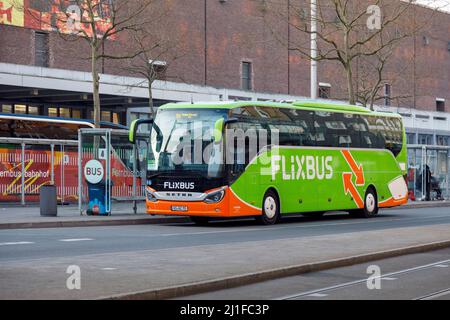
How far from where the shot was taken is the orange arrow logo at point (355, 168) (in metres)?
31.2

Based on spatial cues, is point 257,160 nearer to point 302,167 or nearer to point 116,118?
point 302,167

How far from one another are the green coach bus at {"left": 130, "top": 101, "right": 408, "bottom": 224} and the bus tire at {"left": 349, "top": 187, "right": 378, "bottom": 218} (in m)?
0.29

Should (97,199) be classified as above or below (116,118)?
below

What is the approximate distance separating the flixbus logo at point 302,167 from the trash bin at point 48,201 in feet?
21.0

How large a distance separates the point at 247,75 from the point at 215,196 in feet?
130

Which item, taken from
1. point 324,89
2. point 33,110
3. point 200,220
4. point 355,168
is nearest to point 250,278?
point 200,220

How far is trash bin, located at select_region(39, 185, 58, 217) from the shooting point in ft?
90.2

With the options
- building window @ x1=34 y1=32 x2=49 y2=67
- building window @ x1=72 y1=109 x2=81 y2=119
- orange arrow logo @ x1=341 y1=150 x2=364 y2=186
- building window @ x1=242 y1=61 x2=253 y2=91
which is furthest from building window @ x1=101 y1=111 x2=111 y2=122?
orange arrow logo @ x1=341 y1=150 x2=364 y2=186

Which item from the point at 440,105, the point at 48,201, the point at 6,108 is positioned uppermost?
the point at 440,105

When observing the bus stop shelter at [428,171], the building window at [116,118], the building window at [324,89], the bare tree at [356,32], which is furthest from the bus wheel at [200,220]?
the building window at [324,89]

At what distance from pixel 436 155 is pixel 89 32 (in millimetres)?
18738

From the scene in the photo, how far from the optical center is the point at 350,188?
31.6 metres

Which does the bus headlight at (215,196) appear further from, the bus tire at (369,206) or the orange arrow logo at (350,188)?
the bus tire at (369,206)

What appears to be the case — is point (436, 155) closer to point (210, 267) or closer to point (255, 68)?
point (255, 68)
